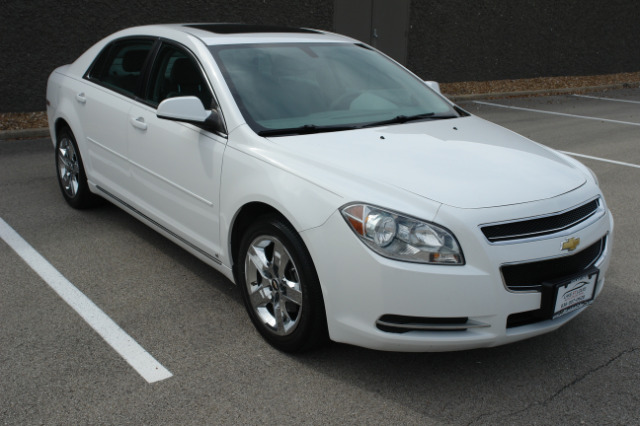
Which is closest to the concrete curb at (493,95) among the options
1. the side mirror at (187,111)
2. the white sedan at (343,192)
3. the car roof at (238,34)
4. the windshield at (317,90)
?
the white sedan at (343,192)

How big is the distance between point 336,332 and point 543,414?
101 cm

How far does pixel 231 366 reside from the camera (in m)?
3.49

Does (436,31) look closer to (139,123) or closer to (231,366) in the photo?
(139,123)

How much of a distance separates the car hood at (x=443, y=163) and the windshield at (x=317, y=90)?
0.20 meters

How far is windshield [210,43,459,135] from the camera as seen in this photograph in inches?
157

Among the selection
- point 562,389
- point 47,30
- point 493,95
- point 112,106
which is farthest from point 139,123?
point 493,95

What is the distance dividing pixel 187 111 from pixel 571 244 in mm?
2160

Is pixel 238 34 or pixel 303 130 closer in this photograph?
pixel 303 130

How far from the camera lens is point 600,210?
366cm

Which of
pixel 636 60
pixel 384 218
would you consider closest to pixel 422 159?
pixel 384 218

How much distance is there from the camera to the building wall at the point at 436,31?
388 inches

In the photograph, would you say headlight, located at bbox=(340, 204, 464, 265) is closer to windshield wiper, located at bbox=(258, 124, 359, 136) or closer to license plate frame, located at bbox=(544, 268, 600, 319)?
license plate frame, located at bbox=(544, 268, 600, 319)

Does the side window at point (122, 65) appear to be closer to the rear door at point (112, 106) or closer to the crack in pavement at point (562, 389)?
the rear door at point (112, 106)

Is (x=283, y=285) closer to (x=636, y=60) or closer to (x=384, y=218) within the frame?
(x=384, y=218)
